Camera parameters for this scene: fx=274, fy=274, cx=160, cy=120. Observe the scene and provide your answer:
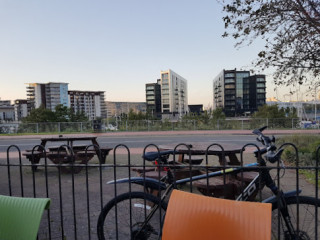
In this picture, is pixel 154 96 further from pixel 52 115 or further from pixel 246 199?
pixel 246 199

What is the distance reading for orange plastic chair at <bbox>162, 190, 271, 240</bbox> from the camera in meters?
1.74

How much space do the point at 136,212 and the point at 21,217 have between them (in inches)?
56.3

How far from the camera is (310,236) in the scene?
2789mm

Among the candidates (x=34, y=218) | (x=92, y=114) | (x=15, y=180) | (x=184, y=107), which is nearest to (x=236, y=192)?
(x=34, y=218)

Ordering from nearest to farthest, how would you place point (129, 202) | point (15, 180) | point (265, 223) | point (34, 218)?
1. point (265, 223)
2. point (34, 218)
3. point (129, 202)
4. point (15, 180)

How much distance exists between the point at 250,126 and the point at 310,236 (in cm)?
2211

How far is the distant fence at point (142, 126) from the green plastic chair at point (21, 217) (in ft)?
74.8

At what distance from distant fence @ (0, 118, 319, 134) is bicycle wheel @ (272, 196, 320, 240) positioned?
71.4 feet

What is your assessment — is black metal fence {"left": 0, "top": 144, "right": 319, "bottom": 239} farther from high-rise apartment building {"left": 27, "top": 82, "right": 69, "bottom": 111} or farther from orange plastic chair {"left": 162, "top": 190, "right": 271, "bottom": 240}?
high-rise apartment building {"left": 27, "top": 82, "right": 69, "bottom": 111}

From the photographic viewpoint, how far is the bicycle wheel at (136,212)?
9.85 ft

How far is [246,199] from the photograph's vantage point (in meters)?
3.03

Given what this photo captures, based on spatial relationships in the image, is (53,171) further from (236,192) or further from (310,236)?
(310,236)

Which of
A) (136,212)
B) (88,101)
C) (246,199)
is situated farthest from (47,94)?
(246,199)

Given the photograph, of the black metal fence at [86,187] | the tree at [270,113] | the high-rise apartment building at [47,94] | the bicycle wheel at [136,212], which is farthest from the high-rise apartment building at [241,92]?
the high-rise apartment building at [47,94]
